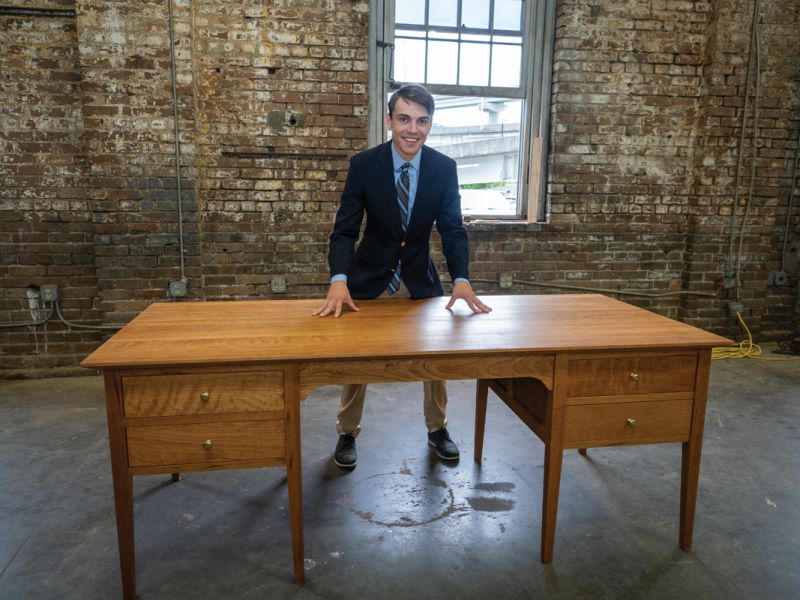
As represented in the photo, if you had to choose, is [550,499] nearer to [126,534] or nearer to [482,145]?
[126,534]

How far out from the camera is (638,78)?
4.34m

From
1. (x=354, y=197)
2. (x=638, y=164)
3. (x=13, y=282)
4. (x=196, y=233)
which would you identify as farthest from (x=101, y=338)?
(x=638, y=164)

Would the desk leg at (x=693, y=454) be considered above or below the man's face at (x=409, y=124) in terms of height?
below

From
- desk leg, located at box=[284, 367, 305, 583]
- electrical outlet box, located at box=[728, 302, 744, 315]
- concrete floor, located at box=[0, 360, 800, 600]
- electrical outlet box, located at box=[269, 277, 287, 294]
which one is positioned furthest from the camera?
electrical outlet box, located at box=[728, 302, 744, 315]

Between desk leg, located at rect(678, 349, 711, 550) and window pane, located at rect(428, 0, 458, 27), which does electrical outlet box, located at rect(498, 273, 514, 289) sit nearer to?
window pane, located at rect(428, 0, 458, 27)

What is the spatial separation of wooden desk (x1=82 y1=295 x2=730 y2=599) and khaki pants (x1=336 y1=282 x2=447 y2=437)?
567 millimetres

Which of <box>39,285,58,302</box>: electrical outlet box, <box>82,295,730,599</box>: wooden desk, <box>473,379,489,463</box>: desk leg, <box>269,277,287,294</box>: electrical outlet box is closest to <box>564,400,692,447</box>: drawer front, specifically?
<box>82,295,730,599</box>: wooden desk

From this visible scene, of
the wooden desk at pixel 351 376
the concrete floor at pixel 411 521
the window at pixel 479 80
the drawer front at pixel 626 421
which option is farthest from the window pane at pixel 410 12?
the drawer front at pixel 626 421

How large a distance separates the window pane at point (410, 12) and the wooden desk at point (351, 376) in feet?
9.38

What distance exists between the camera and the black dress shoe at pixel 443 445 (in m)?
2.78

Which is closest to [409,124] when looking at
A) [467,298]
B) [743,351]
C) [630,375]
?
[467,298]

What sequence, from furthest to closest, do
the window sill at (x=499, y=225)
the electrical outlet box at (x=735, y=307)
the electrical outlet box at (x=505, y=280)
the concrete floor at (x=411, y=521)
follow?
the electrical outlet box at (x=735, y=307) < the electrical outlet box at (x=505, y=280) < the window sill at (x=499, y=225) < the concrete floor at (x=411, y=521)

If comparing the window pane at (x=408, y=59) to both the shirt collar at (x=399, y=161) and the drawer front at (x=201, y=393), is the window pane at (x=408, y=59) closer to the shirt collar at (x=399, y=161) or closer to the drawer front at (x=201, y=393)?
the shirt collar at (x=399, y=161)

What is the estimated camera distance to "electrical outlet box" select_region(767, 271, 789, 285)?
4.80 m
